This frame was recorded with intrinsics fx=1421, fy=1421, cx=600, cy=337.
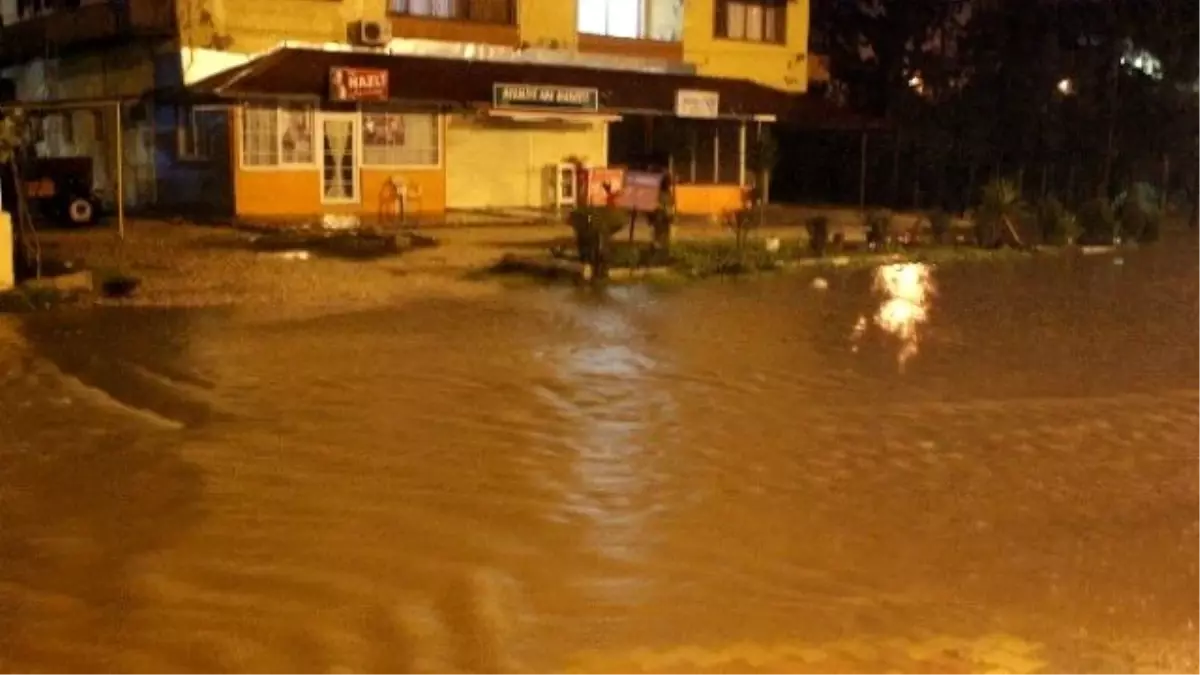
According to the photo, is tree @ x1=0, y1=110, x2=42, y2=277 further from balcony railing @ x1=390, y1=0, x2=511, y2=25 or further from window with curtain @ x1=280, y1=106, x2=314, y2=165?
balcony railing @ x1=390, y1=0, x2=511, y2=25

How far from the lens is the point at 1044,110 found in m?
39.9

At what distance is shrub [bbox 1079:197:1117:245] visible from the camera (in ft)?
96.0

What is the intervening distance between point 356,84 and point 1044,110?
68.2ft

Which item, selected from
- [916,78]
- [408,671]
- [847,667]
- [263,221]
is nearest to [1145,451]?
[847,667]

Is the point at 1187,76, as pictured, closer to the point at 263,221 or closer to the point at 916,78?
the point at 916,78

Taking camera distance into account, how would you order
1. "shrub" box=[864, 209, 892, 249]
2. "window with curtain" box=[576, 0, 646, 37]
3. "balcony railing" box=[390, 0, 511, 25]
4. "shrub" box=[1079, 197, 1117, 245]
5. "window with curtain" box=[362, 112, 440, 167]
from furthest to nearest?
"window with curtain" box=[576, 0, 646, 37]
"balcony railing" box=[390, 0, 511, 25]
"window with curtain" box=[362, 112, 440, 167]
"shrub" box=[1079, 197, 1117, 245]
"shrub" box=[864, 209, 892, 249]

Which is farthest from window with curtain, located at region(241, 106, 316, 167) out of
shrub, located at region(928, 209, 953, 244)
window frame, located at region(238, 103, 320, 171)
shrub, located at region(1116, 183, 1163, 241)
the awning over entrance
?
shrub, located at region(1116, 183, 1163, 241)

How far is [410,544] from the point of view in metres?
7.82

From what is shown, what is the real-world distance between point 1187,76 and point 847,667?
37.7 meters

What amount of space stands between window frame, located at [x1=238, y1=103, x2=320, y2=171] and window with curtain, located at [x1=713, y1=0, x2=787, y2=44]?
42.1 ft

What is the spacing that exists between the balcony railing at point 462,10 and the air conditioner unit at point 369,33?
1.01m

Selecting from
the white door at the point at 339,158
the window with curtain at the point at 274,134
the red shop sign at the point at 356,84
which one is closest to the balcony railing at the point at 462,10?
the white door at the point at 339,158

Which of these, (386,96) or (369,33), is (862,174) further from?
(386,96)

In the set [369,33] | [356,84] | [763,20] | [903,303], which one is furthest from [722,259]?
[763,20]
